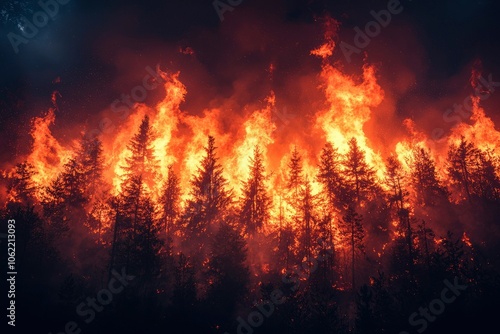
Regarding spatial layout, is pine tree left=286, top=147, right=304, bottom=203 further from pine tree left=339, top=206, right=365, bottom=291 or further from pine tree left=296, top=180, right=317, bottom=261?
pine tree left=339, top=206, right=365, bottom=291

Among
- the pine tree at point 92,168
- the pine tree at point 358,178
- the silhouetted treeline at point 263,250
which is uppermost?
the pine tree at point 92,168

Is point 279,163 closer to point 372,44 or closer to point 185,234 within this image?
point 185,234

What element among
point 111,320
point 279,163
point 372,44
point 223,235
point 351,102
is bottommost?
point 111,320

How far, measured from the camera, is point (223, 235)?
26359 millimetres

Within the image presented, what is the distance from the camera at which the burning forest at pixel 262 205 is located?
2150cm

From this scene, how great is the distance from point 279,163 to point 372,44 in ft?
168

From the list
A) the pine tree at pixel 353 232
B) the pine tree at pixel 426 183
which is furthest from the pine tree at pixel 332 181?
the pine tree at pixel 426 183

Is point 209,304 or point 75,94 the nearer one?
point 209,304

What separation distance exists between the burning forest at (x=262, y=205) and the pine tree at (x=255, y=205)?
0.94 ft

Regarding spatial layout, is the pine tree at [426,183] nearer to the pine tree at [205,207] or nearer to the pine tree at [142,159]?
the pine tree at [205,207]

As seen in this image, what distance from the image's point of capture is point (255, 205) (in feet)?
136

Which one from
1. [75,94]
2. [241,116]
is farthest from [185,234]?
[75,94]

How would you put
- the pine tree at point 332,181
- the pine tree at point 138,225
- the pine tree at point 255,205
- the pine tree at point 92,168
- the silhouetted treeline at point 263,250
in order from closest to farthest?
the silhouetted treeline at point 263,250
the pine tree at point 138,225
the pine tree at point 332,181
the pine tree at point 255,205
the pine tree at point 92,168

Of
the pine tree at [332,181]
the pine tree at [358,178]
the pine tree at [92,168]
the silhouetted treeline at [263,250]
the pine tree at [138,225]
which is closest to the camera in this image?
the silhouetted treeline at [263,250]
